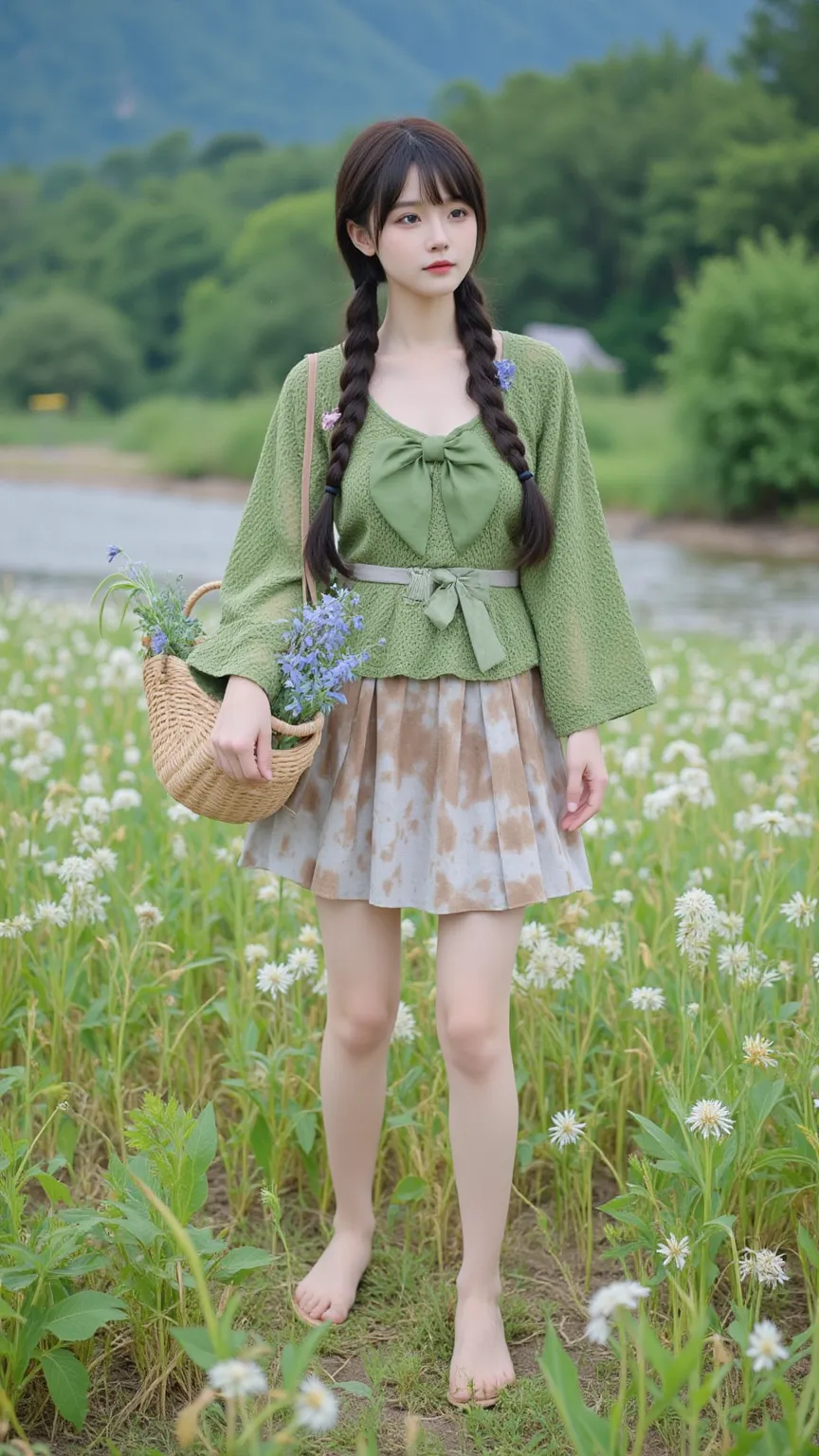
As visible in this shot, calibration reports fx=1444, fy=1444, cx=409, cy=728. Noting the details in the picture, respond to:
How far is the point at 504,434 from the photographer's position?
2.38 meters

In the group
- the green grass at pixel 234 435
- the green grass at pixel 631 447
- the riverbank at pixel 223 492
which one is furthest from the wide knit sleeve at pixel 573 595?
the green grass at pixel 234 435

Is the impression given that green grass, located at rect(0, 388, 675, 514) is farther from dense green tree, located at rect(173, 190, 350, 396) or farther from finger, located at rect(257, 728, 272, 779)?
finger, located at rect(257, 728, 272, 779)

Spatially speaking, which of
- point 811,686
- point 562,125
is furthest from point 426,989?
point 562,125

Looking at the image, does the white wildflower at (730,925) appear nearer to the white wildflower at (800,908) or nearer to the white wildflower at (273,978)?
the white wildflower at (800,908)

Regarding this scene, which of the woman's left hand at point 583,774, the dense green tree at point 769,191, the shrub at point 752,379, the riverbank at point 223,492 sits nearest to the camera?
the woman's left hand at point 583,774

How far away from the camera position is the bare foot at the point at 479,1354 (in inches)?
90.4

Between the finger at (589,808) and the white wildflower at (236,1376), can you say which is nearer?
the white wildflower at (236,1376)

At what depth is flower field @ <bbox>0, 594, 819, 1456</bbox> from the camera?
2.04m

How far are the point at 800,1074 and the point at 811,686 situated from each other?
4.70 meters

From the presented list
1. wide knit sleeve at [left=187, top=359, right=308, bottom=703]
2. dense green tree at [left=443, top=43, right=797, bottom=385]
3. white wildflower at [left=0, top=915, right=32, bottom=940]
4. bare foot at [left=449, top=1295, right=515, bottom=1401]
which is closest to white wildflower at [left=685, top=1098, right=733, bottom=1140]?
bare foot at [left=449, top=1295, right=515, bottom=1401]

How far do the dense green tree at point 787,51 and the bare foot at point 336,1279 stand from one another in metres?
55.2

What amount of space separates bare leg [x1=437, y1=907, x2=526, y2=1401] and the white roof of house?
47300 millimetres

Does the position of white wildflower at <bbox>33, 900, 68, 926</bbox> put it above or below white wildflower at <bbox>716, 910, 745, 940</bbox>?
above

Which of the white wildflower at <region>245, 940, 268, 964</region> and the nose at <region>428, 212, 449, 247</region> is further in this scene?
the white wildflower at <region>245, 940, 268, 964</region>
